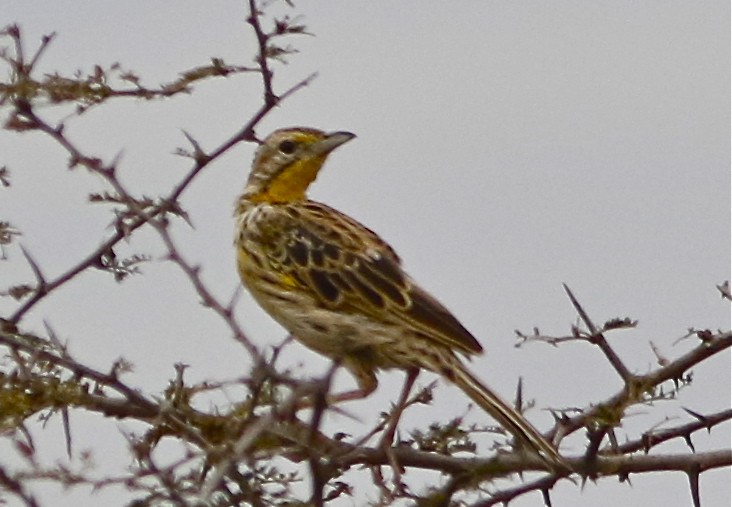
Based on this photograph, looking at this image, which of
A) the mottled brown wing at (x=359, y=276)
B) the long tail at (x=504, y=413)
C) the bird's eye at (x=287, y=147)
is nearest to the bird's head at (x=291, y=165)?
the bird's eye at (x=287, y=147)

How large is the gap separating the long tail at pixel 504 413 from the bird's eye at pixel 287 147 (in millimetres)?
2522

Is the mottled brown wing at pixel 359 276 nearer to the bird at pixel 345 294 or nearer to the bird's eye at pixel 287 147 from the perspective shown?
the bird at pixel 345 294

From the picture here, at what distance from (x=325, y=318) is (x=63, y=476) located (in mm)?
3377

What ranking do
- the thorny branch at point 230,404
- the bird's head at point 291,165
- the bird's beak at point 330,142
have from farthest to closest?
the bird's head at point 291,165 < the bird's beak at point 330,142 < the thorny branch at point 230,404

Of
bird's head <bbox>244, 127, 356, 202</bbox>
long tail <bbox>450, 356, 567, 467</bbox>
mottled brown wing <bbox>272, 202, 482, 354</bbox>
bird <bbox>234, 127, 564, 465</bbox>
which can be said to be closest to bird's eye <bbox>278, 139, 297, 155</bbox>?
bird's head <bbox>244, 127, 356, 202</bbox>

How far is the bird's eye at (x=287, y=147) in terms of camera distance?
9.09 m

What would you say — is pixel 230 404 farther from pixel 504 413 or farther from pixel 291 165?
pixel 291 165

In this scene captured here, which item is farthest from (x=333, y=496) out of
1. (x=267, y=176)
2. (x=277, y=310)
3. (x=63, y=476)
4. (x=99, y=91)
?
(x=267, y=176)

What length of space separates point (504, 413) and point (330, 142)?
314 centimetres

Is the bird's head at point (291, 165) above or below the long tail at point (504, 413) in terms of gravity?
above

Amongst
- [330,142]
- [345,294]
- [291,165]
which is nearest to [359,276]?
[345,294]

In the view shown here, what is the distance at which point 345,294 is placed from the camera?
7559 mm

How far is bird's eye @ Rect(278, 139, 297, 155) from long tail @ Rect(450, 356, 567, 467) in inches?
99.3

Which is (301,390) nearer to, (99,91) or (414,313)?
(99,91)
